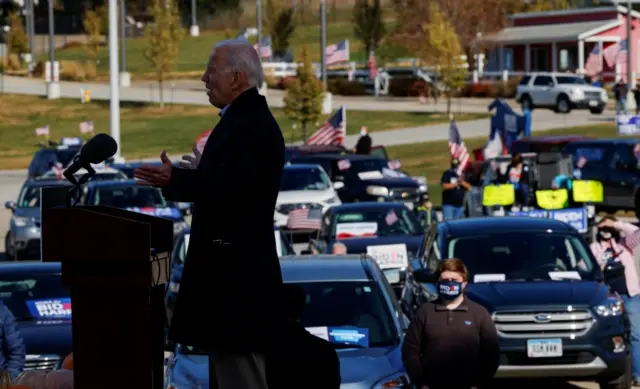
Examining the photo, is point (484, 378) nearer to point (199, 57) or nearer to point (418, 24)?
point (418, 24)

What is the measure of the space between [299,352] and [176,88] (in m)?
76.6

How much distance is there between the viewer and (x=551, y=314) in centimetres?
1234

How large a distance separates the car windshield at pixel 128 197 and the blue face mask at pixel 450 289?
1479 centimetres

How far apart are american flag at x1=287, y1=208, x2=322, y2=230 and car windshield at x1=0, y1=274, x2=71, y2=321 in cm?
1197

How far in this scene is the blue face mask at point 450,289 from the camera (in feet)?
30.8

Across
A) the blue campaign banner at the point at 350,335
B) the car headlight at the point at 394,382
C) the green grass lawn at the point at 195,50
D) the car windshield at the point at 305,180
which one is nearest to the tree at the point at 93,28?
the green grass lawn at the point at 195,50

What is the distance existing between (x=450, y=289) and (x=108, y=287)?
490 cm

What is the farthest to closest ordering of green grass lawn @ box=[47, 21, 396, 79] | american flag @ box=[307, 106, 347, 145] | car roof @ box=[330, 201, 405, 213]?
1. green grass lawn @ box=[47, 21, 396, 79]
2. american flag @ box=[307, 106, 347, 145]
3. car roof @ box=[330, 201, 405, 213]

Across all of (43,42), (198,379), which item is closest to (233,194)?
(198,379)

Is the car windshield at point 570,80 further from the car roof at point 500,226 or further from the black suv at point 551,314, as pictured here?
the black suv at point 551,314

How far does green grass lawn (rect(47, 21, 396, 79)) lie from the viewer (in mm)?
95750

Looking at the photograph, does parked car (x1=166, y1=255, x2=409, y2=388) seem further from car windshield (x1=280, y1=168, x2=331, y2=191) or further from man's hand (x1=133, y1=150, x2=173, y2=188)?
car windshield (x1=280, y1=168, x2=331, y2=191)

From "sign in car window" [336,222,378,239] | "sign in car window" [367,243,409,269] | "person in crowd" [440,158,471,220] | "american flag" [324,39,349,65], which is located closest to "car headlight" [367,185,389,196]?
"person in crowd" [440,158,471,220]

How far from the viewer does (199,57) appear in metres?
103
